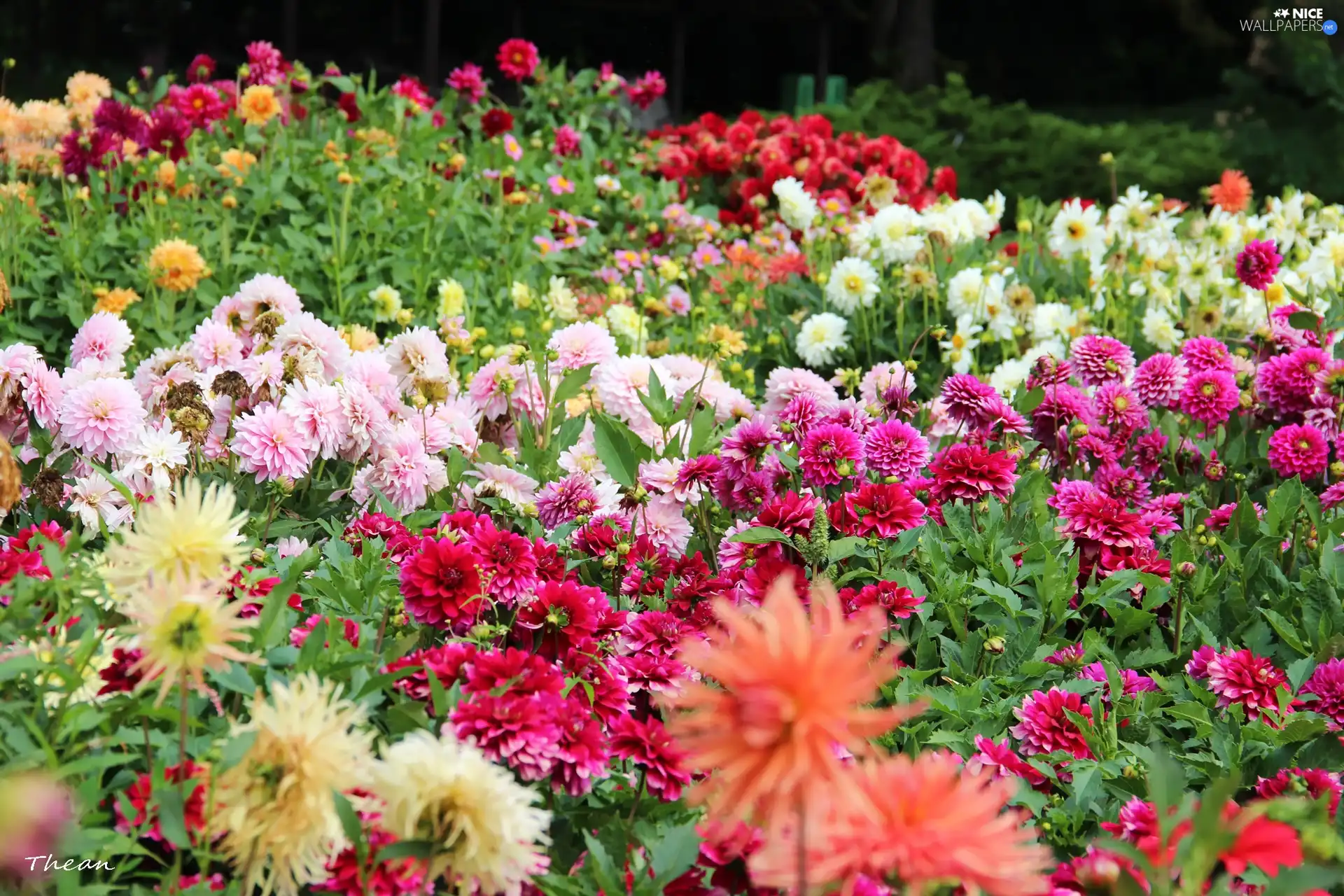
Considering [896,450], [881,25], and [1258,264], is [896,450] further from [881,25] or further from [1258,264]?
[881,25]

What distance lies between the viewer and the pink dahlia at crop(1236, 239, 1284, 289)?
2992mm

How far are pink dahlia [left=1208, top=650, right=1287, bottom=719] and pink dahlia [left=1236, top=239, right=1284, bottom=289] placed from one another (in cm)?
154

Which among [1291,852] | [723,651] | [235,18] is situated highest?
[235,18]

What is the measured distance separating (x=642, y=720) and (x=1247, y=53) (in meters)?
17.2

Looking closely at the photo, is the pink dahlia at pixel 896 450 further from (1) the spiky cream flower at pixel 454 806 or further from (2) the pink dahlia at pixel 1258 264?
(2) the pink dahlia at pixel 1258 264

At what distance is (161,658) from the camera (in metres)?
1.02

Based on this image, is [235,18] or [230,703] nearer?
[230,703]

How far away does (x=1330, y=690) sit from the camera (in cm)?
174

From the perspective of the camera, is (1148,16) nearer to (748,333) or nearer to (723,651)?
(748,333)

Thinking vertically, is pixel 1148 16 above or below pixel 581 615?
above

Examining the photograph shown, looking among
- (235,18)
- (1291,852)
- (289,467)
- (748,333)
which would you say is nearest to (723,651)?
(1291,852)

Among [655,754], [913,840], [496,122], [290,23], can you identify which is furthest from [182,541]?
[290,23]

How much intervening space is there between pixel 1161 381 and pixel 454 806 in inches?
82.1

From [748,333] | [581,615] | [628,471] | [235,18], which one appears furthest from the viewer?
[235,18]
